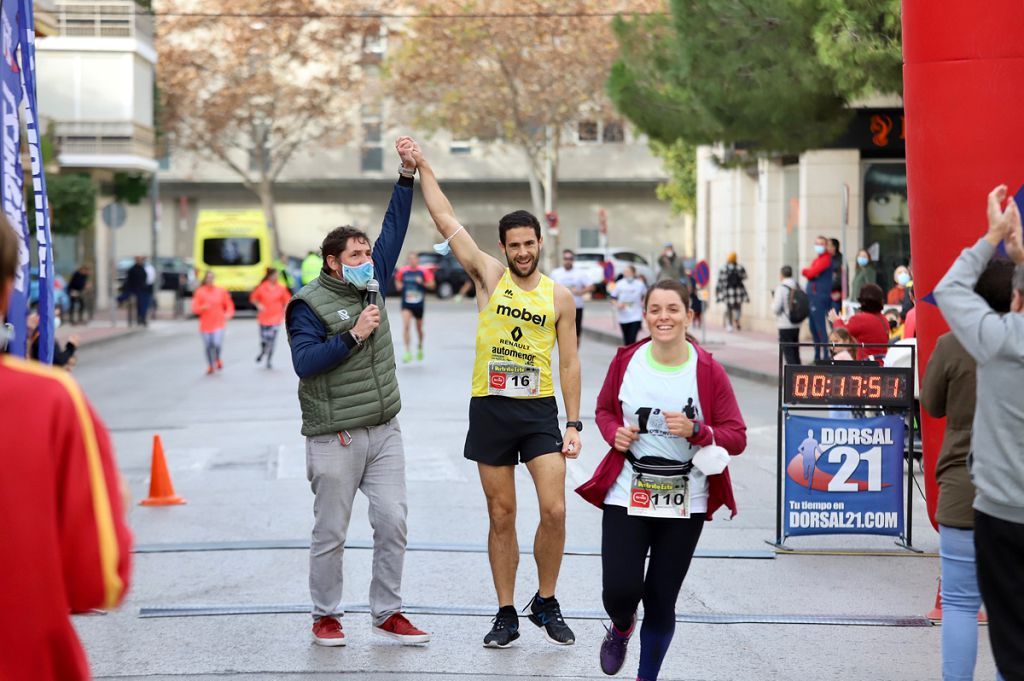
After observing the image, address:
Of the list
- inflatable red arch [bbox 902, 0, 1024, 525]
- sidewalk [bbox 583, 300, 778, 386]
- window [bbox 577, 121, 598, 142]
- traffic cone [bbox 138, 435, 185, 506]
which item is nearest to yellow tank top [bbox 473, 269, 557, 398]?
inflatable red arch [bbox 902, 0, 1024, 525]

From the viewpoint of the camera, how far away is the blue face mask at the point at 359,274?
23.3ft

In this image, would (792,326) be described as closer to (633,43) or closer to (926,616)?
(633,43)

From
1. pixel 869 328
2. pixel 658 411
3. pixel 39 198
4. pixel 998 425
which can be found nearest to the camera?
pixel 998 425

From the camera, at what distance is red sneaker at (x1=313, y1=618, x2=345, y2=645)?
7.10 m

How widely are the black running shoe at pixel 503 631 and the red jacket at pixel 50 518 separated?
399cm

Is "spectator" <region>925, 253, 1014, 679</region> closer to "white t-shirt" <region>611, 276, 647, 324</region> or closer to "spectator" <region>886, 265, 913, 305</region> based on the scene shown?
"spectator" <region>886, 265, 913, 305</region>

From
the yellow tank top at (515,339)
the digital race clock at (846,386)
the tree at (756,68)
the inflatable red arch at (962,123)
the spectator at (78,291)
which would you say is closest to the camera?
the yellow tank top at (515,339)

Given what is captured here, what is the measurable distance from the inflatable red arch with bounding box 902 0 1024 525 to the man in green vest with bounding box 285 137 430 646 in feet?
8.88

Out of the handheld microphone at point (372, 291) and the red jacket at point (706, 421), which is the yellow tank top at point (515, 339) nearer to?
the handheld microphone at point (372, 291)

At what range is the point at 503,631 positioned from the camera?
23.4 feet

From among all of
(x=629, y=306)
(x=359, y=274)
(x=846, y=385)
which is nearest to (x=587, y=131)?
(x=629, y=306)

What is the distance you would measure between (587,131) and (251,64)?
516 inches

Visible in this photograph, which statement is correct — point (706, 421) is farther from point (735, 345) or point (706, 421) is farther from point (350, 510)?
point (735, 345)

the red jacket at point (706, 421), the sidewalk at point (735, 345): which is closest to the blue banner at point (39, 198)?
the red jacket at point (706, 421)
